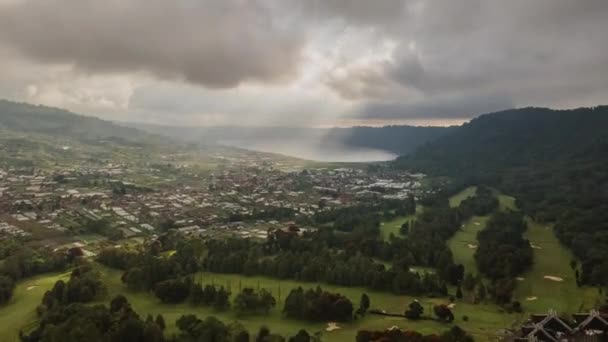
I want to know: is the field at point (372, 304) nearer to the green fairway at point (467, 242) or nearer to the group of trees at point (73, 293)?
the green fairway at point (467, 242)

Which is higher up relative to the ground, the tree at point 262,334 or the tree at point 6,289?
the tree at point 262,334

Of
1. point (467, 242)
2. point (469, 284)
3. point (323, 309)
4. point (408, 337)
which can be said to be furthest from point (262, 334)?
point (467, 242)

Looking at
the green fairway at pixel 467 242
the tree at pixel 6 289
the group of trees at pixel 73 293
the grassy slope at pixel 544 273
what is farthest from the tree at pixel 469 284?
the tree at pixel 6 289

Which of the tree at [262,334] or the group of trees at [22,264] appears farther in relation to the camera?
the group of trees at [22,264]

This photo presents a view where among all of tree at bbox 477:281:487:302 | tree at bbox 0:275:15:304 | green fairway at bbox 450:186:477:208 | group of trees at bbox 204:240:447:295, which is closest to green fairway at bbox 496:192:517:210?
green fairway at bbox 450:186:477:208

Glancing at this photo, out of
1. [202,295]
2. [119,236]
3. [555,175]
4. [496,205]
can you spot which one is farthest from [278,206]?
[555,175]

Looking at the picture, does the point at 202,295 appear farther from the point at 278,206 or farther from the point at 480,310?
the point at 278,206
